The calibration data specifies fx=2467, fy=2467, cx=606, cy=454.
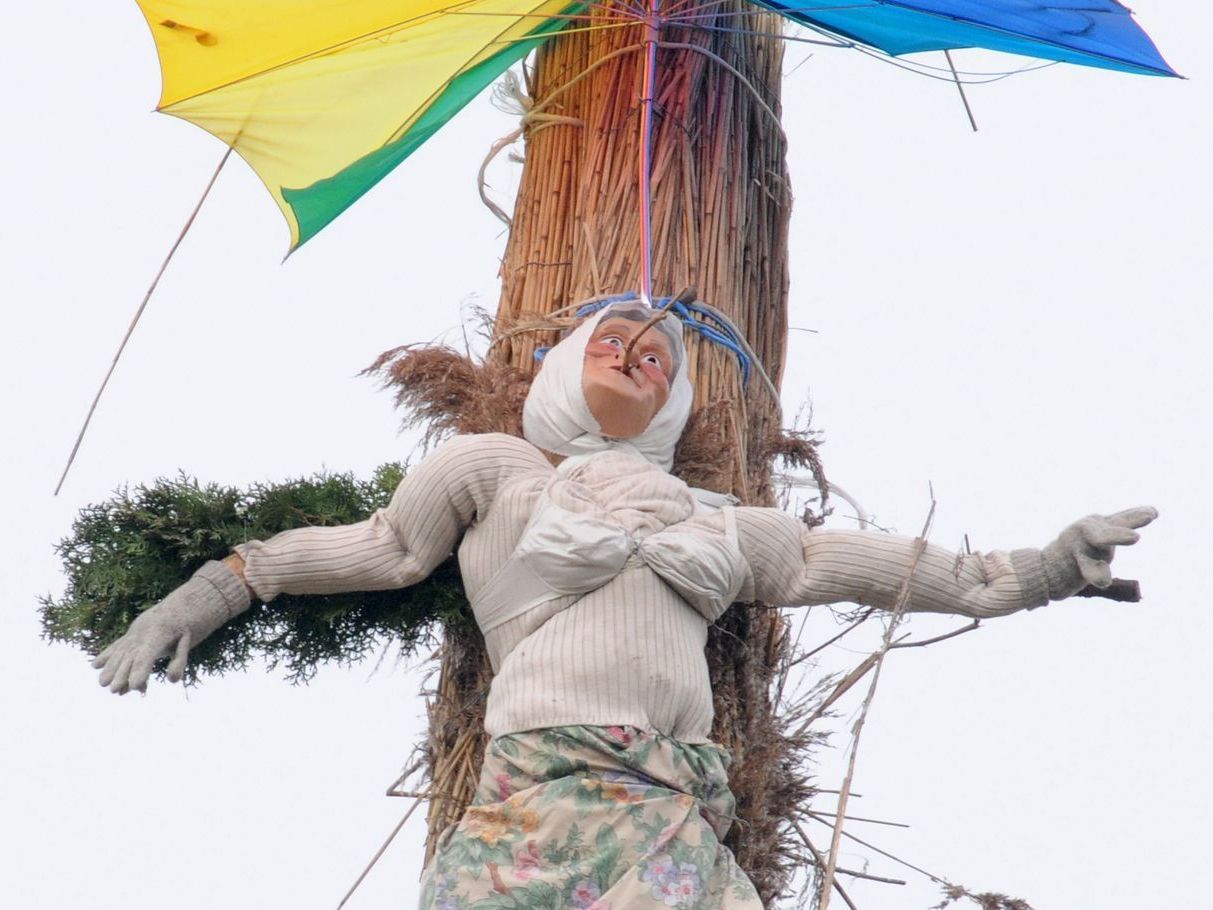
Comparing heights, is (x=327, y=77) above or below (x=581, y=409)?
above

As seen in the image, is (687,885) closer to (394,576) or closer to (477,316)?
(394,576)

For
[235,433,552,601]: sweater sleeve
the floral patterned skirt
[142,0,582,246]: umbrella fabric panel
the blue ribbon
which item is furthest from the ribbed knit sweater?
[142,0,582,246]: umbrella fabric panel

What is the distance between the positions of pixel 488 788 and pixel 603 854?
0.61ft

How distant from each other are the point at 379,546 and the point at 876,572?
64 centimetres

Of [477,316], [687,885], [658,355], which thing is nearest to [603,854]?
[687,885]

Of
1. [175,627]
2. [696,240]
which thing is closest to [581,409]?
[696,240]

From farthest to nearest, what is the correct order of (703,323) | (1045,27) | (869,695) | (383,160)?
1. (383,160)
2. (703,323)
3. (1045,27)
4. (869,695)

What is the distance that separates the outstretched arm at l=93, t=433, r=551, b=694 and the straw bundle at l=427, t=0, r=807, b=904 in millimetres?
188

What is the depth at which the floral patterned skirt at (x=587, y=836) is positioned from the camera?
2.90 metres

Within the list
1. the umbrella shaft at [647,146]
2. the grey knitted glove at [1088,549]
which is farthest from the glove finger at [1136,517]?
the umbrella shaft at [647,146]

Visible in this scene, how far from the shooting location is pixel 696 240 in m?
3.54

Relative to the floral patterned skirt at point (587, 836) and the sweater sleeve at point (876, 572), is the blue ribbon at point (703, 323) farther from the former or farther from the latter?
the floral patterned skirt at point (587, 836)

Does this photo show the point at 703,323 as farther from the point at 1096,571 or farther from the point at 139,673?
the point at 139,673

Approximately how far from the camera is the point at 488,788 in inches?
119
